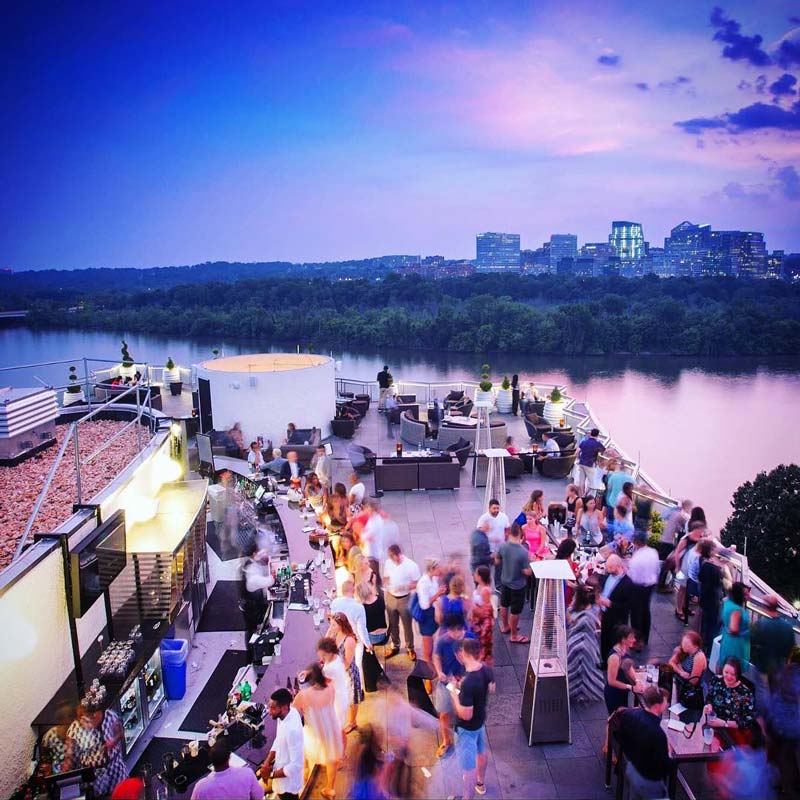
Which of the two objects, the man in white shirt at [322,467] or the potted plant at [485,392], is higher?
the potted plant at [485,392]

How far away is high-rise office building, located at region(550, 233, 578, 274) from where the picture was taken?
151750mm

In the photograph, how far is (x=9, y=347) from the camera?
2840 inches

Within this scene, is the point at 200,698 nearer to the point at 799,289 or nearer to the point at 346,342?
the point at 346,342

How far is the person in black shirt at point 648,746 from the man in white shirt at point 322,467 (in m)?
6.95

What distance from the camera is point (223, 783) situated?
12.3 feet

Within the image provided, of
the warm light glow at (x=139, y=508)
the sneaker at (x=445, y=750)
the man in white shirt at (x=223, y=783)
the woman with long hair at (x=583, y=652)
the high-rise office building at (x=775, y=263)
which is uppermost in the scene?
the high-rise office building at (x=775, y=263)

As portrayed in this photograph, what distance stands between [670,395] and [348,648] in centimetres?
5239

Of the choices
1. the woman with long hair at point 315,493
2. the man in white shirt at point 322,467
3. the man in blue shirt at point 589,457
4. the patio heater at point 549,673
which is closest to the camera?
the patio heater at point 549,673

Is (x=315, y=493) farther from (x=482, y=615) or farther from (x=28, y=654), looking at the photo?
(x=28, y=654)

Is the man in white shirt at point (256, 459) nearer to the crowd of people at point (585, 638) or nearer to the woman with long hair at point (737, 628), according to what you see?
the crowd of people at point (585, 638)

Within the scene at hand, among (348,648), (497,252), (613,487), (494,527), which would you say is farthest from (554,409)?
(497,252)

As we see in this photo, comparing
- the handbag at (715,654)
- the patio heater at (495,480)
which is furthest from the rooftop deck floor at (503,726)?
the patio heater at (495,480)

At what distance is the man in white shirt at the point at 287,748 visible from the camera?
412 centimetres

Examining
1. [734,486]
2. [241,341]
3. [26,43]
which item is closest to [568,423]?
[734,486]
